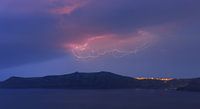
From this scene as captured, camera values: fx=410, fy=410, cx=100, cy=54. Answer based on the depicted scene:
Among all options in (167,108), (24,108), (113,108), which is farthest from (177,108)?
(24,108)

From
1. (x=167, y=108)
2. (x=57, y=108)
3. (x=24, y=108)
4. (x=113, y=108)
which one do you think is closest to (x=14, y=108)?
(x=24, y=108)

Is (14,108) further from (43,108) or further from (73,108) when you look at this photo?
(73,108)

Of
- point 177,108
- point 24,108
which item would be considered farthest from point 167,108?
point 24,108

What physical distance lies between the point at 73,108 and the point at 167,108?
112ft

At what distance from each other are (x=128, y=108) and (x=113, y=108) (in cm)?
532

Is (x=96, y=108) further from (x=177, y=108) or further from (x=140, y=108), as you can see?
(x=177, y=108)

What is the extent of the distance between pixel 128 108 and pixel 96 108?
37.3ft

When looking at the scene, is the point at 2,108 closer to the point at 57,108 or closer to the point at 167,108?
the point at 57,108

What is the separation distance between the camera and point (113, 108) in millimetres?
145125

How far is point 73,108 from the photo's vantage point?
150500mm

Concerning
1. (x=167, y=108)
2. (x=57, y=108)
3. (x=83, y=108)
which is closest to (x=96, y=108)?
(x=83, y=108)

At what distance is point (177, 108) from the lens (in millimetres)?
146500

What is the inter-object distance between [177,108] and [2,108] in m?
62.2

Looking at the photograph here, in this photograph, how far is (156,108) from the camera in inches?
5655
